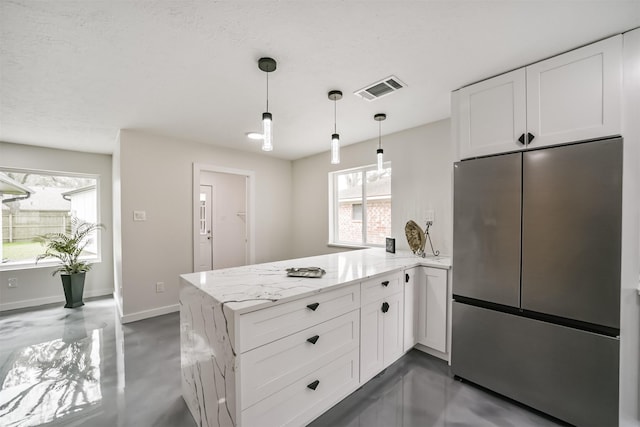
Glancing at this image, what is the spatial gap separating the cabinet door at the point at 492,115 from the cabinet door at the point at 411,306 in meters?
1.12

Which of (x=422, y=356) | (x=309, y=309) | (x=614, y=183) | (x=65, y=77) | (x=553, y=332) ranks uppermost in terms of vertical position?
(x=65, y=77)

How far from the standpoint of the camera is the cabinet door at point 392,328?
2061 mm

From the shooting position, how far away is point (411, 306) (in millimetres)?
2396

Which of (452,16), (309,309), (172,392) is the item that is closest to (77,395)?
(172,392)

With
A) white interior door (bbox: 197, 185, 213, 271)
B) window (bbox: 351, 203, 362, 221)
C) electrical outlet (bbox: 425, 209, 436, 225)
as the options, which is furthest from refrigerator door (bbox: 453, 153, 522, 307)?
white interior door (bbox: 197, 185, 213, 271)

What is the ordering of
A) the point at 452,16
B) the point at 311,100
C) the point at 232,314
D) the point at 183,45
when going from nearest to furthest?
1. the point at 232,314
2. the point at 452,16
3. the point at 183,45
4. the point at 311,100

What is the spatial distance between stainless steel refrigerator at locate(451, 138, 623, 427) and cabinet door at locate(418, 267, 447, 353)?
0.14 meters

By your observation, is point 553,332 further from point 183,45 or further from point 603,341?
point 183,45

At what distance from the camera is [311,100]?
96.0 inches

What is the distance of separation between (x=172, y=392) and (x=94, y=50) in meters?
2.47

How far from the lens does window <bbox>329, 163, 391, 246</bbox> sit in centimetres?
364

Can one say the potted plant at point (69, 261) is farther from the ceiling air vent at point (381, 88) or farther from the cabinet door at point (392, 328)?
the ceiling air vent at point (381, 88)

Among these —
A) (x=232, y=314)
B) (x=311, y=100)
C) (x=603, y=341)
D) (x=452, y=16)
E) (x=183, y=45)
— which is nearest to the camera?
(x=232, y=314)

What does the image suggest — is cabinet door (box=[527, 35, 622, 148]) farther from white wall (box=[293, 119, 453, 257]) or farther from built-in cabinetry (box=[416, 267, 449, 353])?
built-in cabinetry (box=[416, 267, 449, 353])
